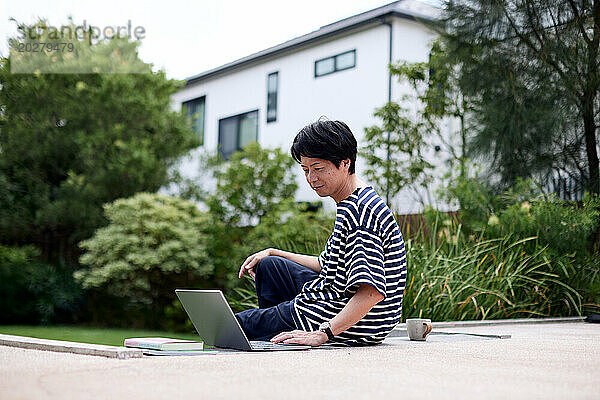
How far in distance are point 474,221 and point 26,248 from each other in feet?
21.0

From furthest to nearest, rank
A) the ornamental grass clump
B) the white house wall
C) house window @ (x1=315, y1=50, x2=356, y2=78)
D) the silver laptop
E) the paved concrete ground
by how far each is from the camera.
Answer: house window @ (x1=315, y1=50, x2=356, y2=78) → the white house wall → the ornamental grass clump → the silver laptop → the paved concrete ground

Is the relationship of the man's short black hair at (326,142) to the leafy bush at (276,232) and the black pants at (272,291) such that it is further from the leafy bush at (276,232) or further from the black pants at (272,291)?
the leafy bush at (276,232)

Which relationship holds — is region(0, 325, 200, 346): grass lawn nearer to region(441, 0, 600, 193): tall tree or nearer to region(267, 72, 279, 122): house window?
region(441, 0, 600, 193): tall tree

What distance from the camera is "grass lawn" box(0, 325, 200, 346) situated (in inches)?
311

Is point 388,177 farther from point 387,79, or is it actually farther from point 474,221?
point 474,221

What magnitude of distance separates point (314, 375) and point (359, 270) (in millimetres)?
768

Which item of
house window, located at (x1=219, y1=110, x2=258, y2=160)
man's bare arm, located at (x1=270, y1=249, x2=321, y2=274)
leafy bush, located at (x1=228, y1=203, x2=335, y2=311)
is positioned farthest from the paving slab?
house window, located at (x1=219, y1=110, x2=258, y2=160)

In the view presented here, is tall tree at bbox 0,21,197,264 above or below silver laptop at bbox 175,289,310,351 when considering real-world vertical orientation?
above

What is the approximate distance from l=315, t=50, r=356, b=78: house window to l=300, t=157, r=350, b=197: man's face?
9.07 m

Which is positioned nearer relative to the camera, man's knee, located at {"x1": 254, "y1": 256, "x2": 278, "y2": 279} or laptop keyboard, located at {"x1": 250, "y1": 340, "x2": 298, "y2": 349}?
→ laptop keyboard, located at {"x1": 250, "y1": 340, "x2": 298, "y2": 349}

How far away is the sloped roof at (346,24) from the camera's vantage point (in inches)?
432

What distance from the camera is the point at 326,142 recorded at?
283 centimetres

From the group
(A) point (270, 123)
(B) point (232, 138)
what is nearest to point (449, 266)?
(A) point (270, 123)

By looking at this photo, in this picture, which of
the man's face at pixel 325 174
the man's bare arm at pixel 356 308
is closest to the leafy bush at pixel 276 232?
the man's face at pixel 325 174
